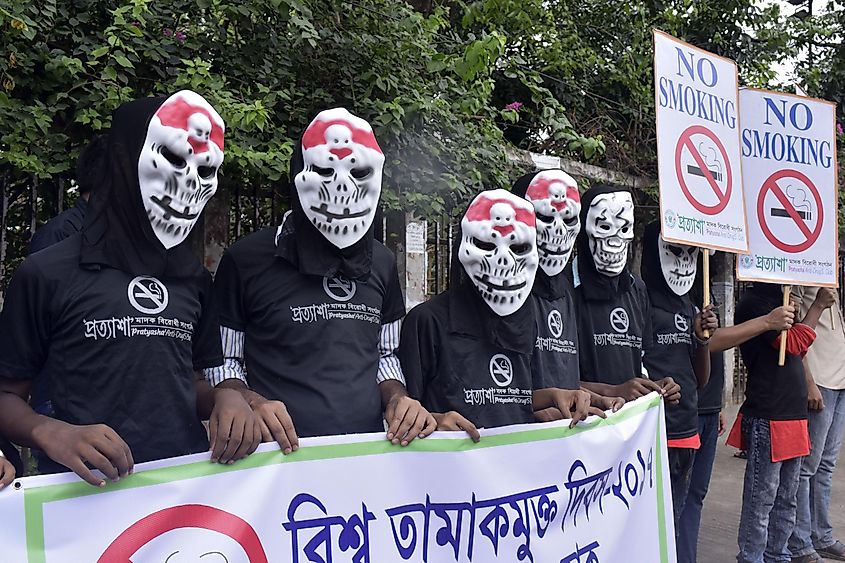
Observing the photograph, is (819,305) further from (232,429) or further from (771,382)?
(232,429)

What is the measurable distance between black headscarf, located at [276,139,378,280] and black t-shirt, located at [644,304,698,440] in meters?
1.73

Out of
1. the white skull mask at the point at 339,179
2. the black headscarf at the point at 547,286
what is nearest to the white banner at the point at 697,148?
the black headscarf at the point at 547,286

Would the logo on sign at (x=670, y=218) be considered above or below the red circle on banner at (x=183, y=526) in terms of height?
above

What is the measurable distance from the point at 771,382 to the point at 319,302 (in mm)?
2741

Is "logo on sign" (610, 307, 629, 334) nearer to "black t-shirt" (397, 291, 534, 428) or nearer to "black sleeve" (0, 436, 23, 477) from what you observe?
"black t-shirt" (397, 291, 534, 428)

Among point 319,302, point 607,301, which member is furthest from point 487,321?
point 607,301

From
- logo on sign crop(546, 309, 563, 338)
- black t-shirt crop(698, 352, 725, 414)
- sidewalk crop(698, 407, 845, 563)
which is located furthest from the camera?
sidewalk crop(698, 407, 845, 563)

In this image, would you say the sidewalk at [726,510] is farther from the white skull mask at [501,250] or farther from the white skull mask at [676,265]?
the white skull mask at [501,250]

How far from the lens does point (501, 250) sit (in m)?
2.83

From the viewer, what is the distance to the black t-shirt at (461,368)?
2.82m

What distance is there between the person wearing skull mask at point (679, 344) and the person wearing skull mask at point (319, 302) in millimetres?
1674

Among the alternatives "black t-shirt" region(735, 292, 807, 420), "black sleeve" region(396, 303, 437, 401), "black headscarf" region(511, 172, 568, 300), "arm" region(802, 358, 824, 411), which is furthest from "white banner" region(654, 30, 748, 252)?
"black sleeve" region(396, 303, 437, 401)

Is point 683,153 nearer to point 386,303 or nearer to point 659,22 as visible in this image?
point 386,303

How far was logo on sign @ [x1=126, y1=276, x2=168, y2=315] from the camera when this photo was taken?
83.6 inches
